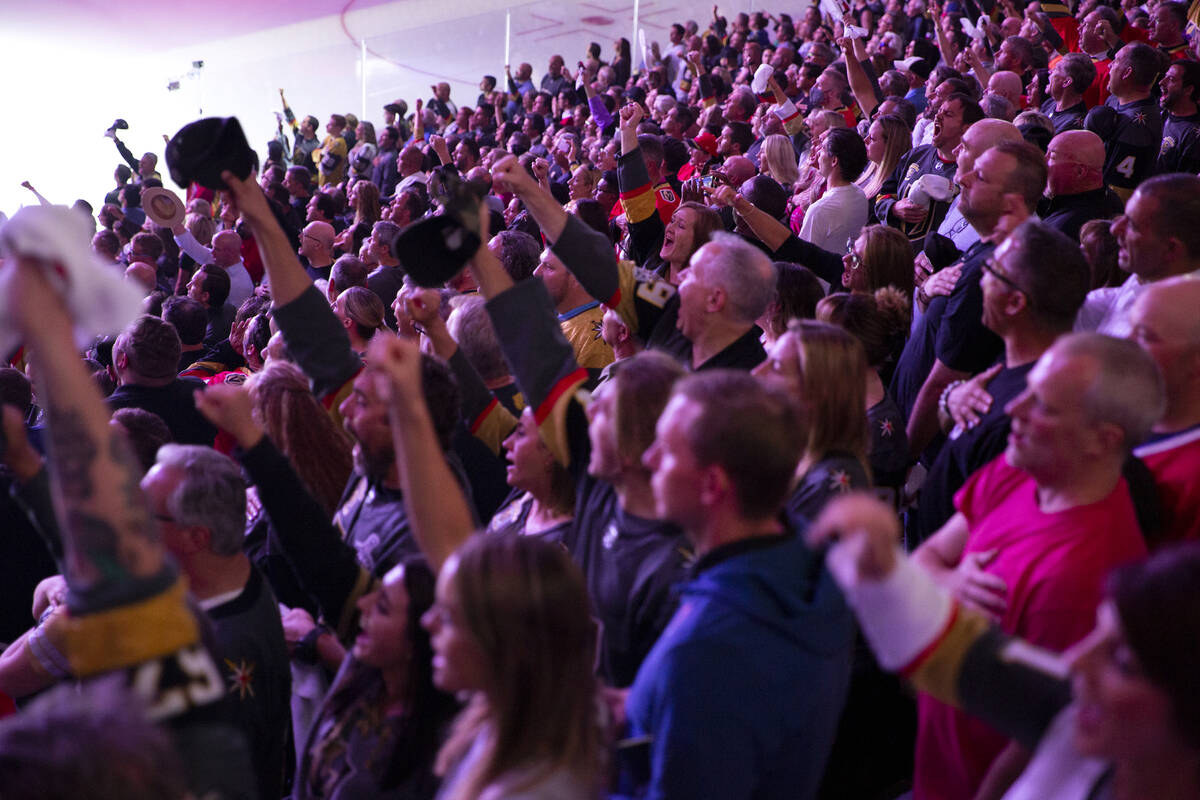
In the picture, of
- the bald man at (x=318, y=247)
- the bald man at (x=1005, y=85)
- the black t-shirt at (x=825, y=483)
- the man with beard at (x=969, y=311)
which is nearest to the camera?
the black t-shirt at (x=825, y=483)

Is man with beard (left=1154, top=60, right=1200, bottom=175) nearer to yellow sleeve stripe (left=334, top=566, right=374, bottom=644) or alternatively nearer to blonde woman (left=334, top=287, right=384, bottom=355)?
blonde woman (left=334, top=287, right=384, bottom=355)

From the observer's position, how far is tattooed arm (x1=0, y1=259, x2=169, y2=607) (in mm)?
1291

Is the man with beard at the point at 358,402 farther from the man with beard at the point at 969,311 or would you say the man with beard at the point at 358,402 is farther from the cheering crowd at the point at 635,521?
the man with beard at the point at 969,311

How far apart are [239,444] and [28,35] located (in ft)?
62.2

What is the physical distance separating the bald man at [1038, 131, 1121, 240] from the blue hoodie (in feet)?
8.37

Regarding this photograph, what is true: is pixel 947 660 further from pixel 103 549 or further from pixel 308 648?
pixel 308 648

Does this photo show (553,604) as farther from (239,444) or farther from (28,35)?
(28,35)

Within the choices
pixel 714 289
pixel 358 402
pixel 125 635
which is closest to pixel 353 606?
pixel 358 402

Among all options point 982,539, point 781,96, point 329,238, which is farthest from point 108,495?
point 781,96

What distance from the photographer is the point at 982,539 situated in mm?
1959

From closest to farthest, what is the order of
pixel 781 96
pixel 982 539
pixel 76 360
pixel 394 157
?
pixel 76 360, pixel 982 539, pixel 781 96, pixel 394 157

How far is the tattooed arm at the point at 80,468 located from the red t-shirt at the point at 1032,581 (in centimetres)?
133

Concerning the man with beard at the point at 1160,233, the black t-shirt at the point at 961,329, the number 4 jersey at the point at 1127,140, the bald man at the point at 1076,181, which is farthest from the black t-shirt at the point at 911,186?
the man with beard at the point at 1160,233

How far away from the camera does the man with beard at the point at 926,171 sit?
433 cm
